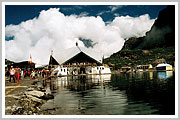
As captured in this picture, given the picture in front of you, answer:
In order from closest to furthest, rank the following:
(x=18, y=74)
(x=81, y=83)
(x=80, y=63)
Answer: (x=81, y=83), (x=18, y=74), (x=80, y=63)

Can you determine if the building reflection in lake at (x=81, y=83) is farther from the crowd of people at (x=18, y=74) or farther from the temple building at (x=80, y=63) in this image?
the temple building at (x=80, y=63)

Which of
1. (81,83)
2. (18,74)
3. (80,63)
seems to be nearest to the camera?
(81,83)

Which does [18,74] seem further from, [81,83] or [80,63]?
[80,63]

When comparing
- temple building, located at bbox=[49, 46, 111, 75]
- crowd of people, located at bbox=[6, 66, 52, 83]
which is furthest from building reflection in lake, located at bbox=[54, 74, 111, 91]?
temple building, located at bbox=[49, 46, 111, 75]

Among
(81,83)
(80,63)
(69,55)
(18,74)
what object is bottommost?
(81,83)

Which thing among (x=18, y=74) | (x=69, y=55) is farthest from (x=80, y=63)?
(x=18, y=74)

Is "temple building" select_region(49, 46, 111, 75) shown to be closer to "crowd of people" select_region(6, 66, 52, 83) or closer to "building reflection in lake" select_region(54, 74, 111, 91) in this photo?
"crowd of people" select_region(6, 66, 52, 83)

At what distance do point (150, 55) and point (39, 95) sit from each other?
156375 mm

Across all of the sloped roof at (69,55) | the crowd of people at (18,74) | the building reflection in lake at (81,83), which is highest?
the sloped roof at (69,55)

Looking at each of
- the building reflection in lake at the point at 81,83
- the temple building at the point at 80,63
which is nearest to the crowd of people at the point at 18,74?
the building reflection in lake at the point at 81,83

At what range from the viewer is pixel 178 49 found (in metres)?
9.32

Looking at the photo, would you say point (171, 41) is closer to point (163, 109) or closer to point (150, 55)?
point (150, 55)

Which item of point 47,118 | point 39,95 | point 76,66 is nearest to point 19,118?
point 47,118

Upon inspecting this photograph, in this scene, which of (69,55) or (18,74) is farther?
(69,55)
